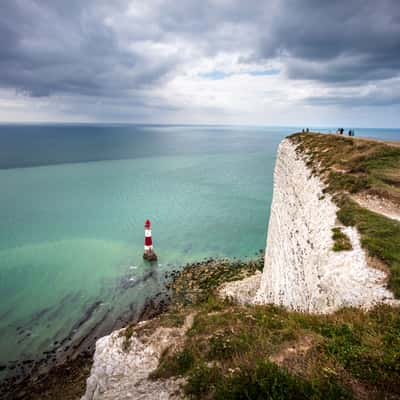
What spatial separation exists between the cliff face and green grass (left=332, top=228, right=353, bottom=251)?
16cm

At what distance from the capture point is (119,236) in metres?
30.1

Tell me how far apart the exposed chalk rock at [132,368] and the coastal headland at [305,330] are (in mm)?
35

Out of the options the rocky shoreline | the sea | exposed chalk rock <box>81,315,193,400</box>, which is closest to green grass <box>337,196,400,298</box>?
exposed chalk rock <box>81,315,193,400</box>

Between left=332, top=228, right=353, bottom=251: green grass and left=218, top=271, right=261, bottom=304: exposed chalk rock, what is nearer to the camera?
left=332, top=228, right=353, bottom=251: green grass

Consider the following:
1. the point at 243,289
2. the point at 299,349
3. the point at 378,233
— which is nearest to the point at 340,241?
the point at 378,233

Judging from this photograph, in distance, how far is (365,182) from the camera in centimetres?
1309

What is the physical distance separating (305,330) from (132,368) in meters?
5.12

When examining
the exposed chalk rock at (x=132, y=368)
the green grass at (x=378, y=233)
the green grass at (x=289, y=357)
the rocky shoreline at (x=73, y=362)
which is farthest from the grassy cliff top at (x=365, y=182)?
the rocky shoreline at (x=73, y=362)

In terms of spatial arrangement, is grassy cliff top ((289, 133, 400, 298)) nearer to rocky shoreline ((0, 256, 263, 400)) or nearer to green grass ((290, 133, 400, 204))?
green grass ((290, 133, 400, 204))

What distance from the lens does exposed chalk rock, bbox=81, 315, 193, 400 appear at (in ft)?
20.1

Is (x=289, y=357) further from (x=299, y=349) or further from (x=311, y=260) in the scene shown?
(x=311, y=260)

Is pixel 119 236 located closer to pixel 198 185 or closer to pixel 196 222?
pixel 196 222

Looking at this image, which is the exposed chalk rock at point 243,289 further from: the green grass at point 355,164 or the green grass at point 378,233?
the green grass at point 378,233

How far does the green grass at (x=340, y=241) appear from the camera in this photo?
9172mm
